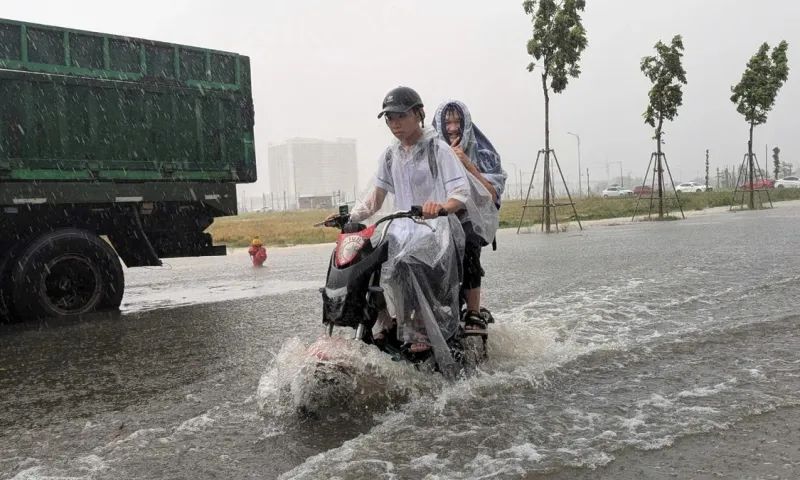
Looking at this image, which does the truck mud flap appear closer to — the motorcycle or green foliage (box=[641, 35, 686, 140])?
the motorcycle

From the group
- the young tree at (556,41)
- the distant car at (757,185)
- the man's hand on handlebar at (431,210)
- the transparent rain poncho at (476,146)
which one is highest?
the young tree at (556,41)

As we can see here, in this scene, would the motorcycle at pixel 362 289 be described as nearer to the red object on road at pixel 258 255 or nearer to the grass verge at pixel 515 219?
the red object on road at pixel 258 255

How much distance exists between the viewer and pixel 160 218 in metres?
8.87

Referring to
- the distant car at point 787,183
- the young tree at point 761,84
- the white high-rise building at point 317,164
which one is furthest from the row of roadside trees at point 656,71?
the white high-rise building at point 317,164

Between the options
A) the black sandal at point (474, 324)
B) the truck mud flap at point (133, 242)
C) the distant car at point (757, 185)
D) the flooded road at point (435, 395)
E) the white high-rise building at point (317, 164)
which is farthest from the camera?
the white high-rise building at point (317, 164)

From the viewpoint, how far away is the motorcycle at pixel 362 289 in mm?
3844

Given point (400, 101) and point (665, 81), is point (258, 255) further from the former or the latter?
point (665, 81)

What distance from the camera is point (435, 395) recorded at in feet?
12.9

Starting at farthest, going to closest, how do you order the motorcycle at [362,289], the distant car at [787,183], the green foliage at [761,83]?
the distant car at [787,183]
the green foliage at [761,83]
the motorcycle at [362,289]

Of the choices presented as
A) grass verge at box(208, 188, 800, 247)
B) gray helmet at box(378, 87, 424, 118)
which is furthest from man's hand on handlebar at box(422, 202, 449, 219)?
grass verge at box(208, 188, 800, 247)

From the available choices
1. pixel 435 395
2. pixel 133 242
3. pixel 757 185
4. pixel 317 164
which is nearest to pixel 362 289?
pixel 435 395

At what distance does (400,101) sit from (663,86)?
25660mm

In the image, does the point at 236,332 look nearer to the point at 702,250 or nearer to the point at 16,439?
the point at 16,439

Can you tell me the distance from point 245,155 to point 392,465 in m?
7.03
